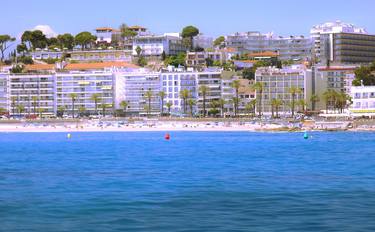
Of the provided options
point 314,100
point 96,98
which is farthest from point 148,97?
point 314,100

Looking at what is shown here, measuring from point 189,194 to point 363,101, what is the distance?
9050 centimetres

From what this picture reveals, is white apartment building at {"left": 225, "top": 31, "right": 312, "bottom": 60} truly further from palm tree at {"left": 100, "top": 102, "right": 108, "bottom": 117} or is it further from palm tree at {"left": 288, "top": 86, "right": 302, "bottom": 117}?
palm tree at {"left": 100, "top": 102, "right": 108, "bottom": 117}

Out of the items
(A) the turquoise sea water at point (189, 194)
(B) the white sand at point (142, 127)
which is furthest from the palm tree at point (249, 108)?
(A) the turquoise sea water at point (189, 194)

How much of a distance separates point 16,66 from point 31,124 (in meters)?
39.1

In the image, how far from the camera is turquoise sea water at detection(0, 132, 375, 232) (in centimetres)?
2472

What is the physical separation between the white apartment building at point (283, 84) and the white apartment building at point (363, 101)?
2019 cm

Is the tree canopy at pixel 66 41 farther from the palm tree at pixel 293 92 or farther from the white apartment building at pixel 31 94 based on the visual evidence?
the palm tree at pixel 293 92

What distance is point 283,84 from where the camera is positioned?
142 m

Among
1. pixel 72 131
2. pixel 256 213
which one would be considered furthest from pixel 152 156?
pixel 72 131

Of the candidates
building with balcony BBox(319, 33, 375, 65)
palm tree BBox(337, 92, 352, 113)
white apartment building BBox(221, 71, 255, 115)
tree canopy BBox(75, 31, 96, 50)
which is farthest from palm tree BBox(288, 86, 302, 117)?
tree canopy BBox(75, 31, 96, 50)

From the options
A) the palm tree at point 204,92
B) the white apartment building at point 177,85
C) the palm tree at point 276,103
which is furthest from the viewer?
the white apartment building at point 177,85

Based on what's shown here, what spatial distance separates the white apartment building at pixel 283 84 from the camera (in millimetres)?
139625

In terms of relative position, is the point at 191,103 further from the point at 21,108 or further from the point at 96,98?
the point at 21,108

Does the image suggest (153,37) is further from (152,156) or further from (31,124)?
(152,156)
